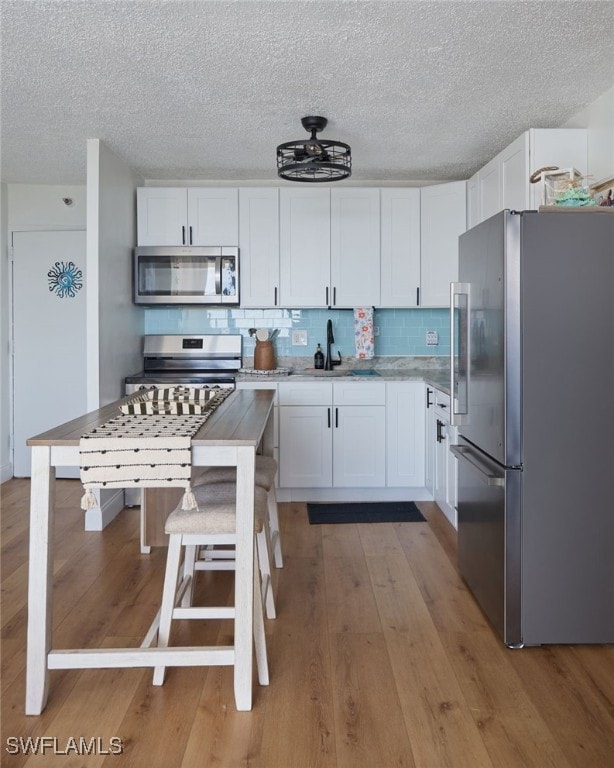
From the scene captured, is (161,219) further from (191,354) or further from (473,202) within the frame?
(473,202)

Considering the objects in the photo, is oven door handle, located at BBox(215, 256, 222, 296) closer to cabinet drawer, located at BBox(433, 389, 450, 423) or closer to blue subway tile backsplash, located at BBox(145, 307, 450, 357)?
blue subway tile backsplash, located at BBox(145, 307, 450, 357)

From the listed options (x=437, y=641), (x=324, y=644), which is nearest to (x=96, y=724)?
(x=324, y=644)

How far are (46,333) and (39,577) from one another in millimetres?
3745

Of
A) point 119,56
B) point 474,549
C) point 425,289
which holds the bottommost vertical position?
point 474,549

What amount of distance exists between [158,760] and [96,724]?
276 millimetres

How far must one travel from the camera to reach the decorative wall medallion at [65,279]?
17.4 ft

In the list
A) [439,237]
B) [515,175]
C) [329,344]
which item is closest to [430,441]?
[329,344]

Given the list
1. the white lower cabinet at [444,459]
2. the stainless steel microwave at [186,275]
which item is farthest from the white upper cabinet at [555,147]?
the stainless steel microwave at [186,275]

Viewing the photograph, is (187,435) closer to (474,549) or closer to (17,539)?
(474,549)

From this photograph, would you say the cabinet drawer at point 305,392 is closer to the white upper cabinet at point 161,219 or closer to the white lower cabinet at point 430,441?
the white lower cabinet at point 430,441

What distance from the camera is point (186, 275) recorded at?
4617 millimetres

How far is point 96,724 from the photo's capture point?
1.92 meters

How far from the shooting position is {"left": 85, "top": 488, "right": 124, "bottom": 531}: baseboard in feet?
12.8

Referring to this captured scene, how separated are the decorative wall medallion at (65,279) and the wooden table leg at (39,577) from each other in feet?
11.9
